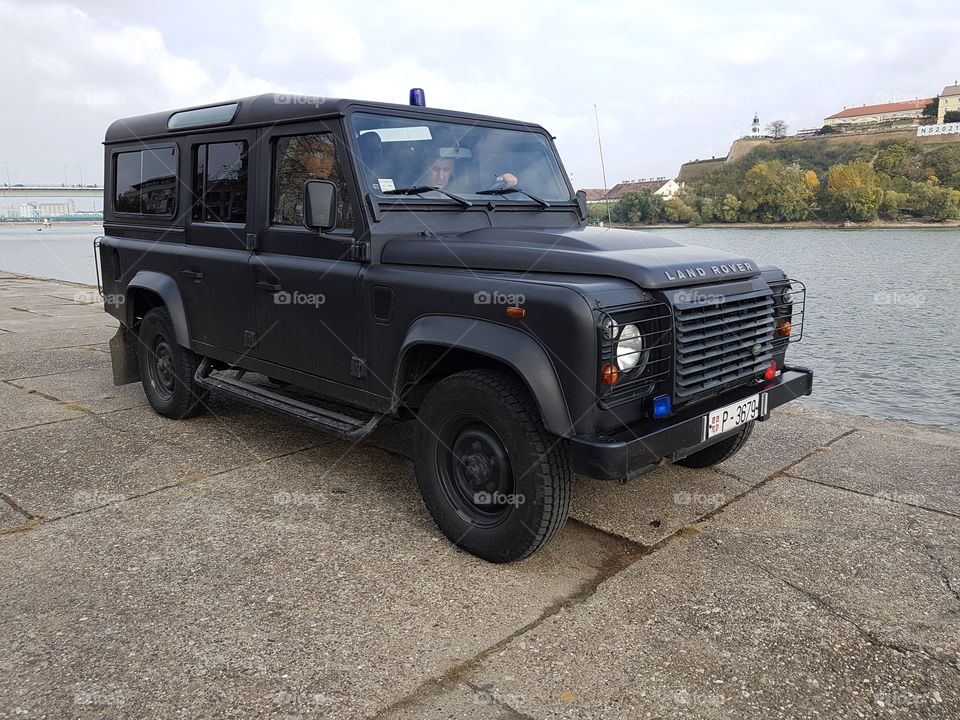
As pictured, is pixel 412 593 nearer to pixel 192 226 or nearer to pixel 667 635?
pixel 667 635

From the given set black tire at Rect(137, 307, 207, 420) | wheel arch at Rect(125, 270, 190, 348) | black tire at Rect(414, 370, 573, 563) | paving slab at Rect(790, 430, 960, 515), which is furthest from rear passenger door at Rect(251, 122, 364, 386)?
paving slab at Rect(790, 430, 960, 515)

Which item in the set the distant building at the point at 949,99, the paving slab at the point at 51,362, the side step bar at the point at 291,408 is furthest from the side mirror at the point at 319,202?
the distant building at the point at 949,99

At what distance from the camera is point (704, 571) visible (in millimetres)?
3252

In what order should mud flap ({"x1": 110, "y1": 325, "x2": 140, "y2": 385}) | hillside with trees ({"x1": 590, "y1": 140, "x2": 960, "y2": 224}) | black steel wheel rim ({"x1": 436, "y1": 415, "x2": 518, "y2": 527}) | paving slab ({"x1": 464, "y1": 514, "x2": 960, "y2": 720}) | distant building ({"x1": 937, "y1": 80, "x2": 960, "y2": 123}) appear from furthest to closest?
1. distant building ({"x1": 937, "y1": 80, "x2": 960, "y2": 123})
2. hillside with trees ({"x1": 590, "y1": 140, "x2": 960, "y2": 224})
3. mud flap ({"x1": 110, "y1": 325, "x2": 140, "y2": 385})
4. black steel wheel rim ({"x1": 436, "y1": 415, "x2": 518, "y2": 527})
5. paving slab ({"x1": 464, "y1": 514, "x2": 960, "y2": 720})

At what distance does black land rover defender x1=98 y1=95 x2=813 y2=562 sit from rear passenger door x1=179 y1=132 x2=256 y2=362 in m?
0.02

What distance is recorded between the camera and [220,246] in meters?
4.72

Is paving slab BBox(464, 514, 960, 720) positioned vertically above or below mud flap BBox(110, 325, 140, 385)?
below

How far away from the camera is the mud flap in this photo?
5973 millimetres

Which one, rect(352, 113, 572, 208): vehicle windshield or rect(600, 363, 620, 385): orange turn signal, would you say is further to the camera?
rect(352, 113, 572, 208): vehicle windshield

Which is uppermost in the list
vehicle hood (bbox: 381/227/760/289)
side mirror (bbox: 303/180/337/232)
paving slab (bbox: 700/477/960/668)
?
side mirror (bbox: 303/180/337/232)

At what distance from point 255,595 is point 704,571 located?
6.33 ft

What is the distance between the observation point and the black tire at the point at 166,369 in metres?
5.33

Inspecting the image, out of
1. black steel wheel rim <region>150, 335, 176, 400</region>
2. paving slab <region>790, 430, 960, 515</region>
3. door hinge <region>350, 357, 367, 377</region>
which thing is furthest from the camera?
black steel wheel rim <region>150, 335, 176, 400</region>

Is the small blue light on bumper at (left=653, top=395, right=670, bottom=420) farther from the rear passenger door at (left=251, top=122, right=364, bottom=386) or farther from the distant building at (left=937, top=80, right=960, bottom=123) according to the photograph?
the distant building at (left=937, top=80, right=960, bottom=123)
